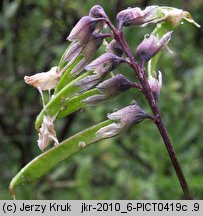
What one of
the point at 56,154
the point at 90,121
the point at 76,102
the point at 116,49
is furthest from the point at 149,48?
the point at 90,121

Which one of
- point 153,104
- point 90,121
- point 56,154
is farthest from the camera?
point 90,121

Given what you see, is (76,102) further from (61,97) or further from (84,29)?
(84,29)

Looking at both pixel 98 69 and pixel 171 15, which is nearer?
pixel 98 69

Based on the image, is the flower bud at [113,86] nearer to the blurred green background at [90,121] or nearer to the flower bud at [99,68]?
the flower bud at [99,68]

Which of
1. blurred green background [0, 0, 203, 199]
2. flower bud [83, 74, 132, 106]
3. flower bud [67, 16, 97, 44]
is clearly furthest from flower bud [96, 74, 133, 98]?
blurred green background [0, 0, 203, 199]

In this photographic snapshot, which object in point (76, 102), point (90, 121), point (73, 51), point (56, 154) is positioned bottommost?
point (90, 121)

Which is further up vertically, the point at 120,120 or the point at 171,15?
the point at 171,15

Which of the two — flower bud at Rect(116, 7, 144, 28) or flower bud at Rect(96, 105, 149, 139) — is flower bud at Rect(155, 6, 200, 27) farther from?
flower bud at Rect(96, 105, 149, 139)
